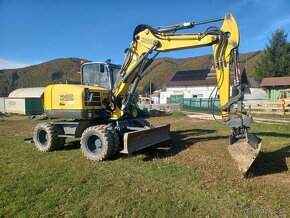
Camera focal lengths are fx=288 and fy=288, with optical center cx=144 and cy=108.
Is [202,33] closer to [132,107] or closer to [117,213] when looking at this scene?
[132,107]

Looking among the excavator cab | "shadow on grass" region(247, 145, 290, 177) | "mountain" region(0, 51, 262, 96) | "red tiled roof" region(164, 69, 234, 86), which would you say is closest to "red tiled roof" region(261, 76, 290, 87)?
"red tiled roof" region(164, 69, 234, 86)

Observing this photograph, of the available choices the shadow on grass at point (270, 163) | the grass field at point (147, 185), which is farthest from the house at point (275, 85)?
the shadow on grass at point (270, 163)

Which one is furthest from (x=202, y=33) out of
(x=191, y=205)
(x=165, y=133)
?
(x=191, y=205)

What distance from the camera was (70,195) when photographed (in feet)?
17.7

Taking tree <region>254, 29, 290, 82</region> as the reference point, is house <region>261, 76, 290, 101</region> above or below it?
below

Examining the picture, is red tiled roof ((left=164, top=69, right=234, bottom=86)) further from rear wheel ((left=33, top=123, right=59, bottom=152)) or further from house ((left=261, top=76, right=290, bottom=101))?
rear wheel ((left=33, top=123, right=59, bottom=152))

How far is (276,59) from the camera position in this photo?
42.2 m

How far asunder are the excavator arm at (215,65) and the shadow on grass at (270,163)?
0.52 meters

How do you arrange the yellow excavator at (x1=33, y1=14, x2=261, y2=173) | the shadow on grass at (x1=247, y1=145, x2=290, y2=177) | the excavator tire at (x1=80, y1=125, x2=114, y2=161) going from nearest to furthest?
the shadow on grass at (x1=247, y1=145, x2=290, y2=177) → the yellow excavator at (x1=33, y1=14, x2=261, y2=173) → the excavator tire at (x1=80, y1=125, x2=114, y2=161)

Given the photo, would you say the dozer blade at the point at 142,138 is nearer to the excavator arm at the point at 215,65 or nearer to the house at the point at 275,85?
the excavator arm at the point at 215,65

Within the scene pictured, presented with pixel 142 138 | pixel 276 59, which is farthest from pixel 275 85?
pixel 142 138

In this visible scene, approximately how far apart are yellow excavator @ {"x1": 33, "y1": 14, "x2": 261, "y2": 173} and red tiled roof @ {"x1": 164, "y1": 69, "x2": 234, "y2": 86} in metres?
32.9

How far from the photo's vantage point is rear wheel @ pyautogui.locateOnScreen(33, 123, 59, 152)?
9484 mm

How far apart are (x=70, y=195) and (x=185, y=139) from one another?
6.46 m
